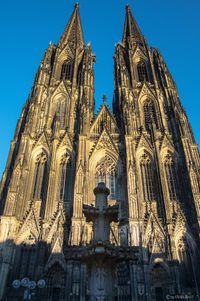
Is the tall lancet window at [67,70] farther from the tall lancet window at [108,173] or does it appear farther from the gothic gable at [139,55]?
the tall lancet window at [108,173]

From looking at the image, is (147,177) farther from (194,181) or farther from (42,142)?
(42,142)

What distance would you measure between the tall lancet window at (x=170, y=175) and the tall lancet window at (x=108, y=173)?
398 centimetres

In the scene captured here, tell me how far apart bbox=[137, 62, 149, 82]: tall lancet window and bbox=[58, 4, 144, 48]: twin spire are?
4.67m

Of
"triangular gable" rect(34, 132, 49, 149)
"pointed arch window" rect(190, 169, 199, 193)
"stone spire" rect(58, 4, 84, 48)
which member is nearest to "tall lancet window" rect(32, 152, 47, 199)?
"triangular gable" rect(34, 132, 49, 149)

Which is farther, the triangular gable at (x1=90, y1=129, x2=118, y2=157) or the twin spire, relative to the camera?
the twin spire

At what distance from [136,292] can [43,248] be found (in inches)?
241

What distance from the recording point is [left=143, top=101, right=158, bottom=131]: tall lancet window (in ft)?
88.4

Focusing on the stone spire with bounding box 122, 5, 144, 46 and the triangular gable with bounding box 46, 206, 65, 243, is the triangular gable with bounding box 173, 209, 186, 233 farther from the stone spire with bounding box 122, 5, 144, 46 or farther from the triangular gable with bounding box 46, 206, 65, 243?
the stone spire with bounding box 122, 5, 144, 46

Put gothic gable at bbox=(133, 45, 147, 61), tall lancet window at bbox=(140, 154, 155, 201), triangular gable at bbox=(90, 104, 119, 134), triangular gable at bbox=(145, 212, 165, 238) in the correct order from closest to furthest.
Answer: triangular gable at bbox=(145, 212, 165, 238)
tall lancet window at bbox=(140, 154, 155, 201)
triangular gable at bbox=(90, 104, 119, 134)
gothic gable at bbox=(133, 45, 147, 61)

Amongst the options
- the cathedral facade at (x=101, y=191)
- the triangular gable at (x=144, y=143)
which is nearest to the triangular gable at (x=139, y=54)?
the cathedral facade at (x=101, y=191)

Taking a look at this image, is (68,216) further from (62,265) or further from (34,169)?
(34,169)

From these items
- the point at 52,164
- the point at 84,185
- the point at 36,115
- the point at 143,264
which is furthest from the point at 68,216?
the point at 36,115

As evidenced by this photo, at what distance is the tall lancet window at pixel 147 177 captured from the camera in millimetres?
22016

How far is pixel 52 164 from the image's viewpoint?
22703mm
